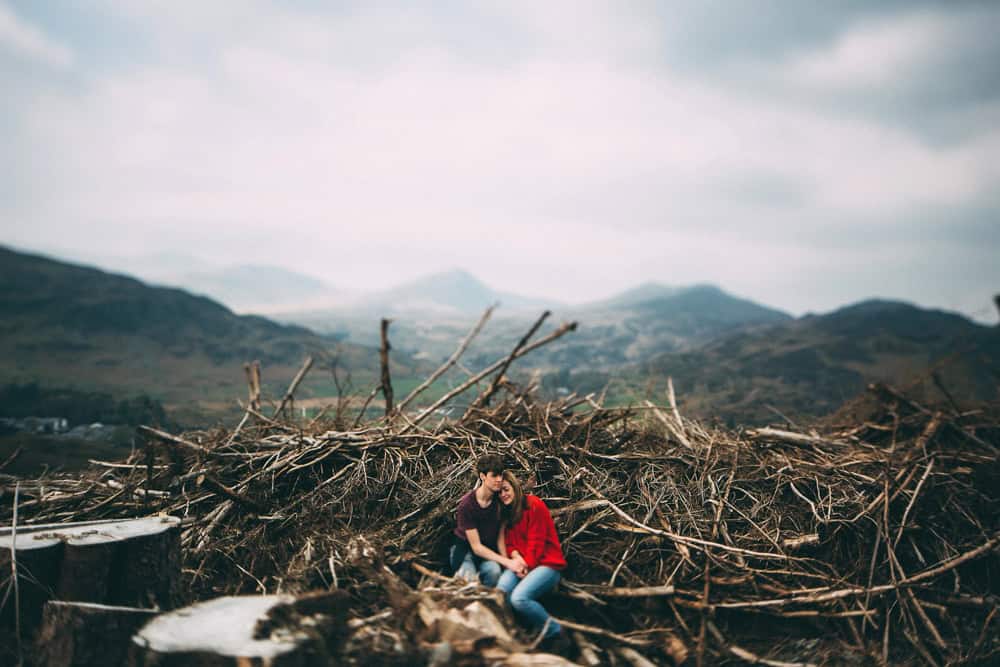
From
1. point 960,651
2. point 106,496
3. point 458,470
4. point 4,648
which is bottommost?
point 960,651

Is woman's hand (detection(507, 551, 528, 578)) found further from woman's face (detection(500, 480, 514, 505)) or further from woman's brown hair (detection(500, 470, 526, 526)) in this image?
woman's face (detection(500, 480, 514, 505))

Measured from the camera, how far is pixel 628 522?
419 cm

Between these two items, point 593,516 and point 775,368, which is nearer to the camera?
A: point 593,516

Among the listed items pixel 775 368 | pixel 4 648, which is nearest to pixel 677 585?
pixel 4 648

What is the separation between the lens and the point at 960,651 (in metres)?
3.74

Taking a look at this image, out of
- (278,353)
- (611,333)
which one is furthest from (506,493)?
(611,333)

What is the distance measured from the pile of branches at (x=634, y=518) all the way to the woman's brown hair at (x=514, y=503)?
1.96 ft

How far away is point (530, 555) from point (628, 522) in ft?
3.77

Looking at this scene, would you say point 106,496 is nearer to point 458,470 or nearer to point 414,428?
point 414,428

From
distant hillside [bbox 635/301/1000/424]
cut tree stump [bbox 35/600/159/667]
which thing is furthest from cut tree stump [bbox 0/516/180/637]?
distant hillside [bbox 635/301/1000/424]

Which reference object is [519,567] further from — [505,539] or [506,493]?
[506,493]

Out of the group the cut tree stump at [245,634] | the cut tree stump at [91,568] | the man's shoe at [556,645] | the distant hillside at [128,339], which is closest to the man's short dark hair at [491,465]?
the man's shoe at [556,645]

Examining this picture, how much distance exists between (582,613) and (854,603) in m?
2.08

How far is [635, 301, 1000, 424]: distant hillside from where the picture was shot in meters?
25.9
